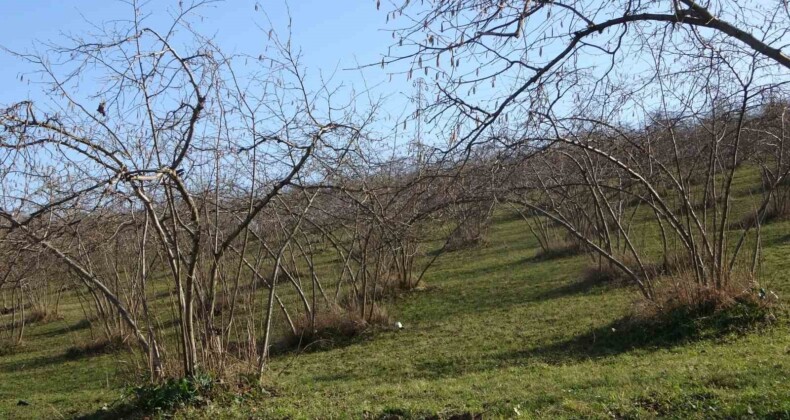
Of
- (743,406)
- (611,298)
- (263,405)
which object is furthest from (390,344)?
(743,406)

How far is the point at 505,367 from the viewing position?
9039mm

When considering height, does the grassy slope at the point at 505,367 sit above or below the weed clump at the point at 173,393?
below

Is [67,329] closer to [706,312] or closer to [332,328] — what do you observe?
[332,328]

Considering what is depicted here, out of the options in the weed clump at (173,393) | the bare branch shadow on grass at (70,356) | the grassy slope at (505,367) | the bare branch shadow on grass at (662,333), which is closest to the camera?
the grassy slope at (505,367)

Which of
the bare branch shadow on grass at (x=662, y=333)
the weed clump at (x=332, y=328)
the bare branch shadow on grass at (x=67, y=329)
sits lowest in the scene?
the bare branch shadow on grass at (x=662, y=333)

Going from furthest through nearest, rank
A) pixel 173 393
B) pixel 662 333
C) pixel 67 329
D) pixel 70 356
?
pixel 67 329, pixel 70 356, pixel 662 333, pixel 173 393

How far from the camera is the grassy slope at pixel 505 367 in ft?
19.9

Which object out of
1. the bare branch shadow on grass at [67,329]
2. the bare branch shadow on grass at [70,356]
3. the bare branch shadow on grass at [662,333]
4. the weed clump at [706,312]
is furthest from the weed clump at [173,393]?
the bare branch shadow on grass at [67,329]

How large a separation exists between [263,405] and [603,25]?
189 inches

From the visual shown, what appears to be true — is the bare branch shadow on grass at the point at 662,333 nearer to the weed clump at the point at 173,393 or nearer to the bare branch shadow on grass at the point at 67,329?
the weed clump at the point at 173,393

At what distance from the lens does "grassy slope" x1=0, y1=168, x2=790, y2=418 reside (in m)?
6.05

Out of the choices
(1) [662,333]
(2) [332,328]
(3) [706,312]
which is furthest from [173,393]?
(3) [706,312]

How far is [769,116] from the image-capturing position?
9.97 m

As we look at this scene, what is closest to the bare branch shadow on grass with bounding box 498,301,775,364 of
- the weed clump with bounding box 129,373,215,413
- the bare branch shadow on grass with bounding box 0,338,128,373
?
the weed clump with bounding box 129,373,215,413
